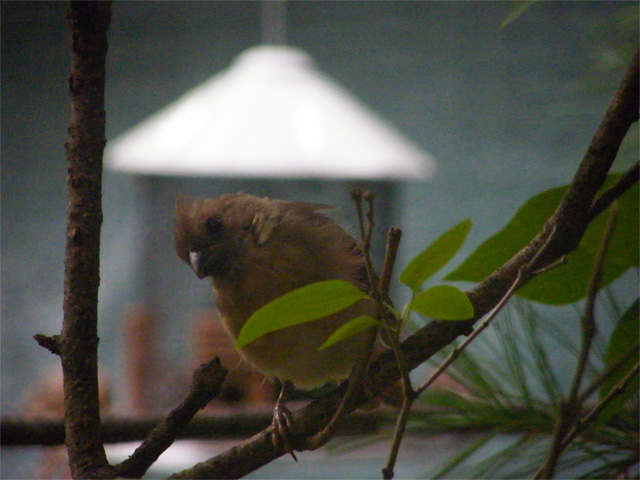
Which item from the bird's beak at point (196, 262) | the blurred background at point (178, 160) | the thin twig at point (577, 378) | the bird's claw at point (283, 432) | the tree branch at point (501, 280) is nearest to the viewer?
the thin twig at point (577, 378)

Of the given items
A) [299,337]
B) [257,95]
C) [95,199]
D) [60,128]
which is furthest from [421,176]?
[95,199]

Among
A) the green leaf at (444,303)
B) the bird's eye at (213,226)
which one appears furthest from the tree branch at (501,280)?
the bird's eye at (213,226)

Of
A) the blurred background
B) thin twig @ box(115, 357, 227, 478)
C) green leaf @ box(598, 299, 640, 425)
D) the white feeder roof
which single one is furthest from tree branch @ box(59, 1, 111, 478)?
the blurred background

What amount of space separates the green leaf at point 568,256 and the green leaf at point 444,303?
13 centimetres

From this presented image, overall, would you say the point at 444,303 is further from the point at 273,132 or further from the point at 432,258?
the point at 273,132

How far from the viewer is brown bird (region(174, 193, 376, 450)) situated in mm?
650

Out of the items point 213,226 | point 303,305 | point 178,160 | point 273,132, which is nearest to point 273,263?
point 213,226

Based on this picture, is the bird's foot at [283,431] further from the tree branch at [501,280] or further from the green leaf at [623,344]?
the green leaf at [623,344]

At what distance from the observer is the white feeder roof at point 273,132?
53.6 inches

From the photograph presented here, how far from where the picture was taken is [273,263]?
68 cm

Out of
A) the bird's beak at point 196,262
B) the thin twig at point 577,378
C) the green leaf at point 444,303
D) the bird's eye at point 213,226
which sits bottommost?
the thin twig at point 577,378

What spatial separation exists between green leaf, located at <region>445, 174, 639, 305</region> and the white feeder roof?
826 mm

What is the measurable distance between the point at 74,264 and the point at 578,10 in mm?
1005

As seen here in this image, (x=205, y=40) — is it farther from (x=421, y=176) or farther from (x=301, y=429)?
(x=301, y=429)
